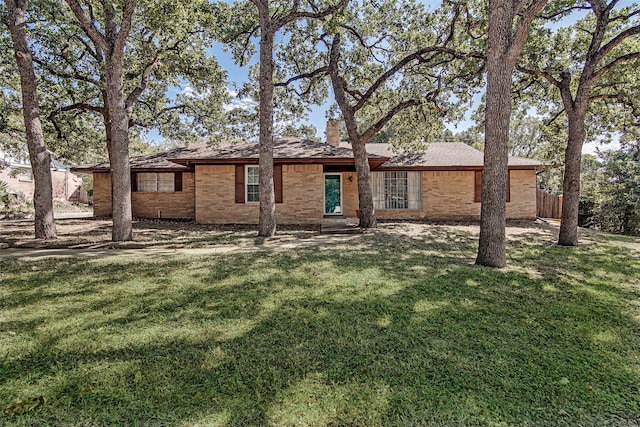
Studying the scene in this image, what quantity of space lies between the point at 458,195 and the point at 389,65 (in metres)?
6.53

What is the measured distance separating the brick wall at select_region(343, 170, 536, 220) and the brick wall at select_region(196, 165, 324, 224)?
4617 mm

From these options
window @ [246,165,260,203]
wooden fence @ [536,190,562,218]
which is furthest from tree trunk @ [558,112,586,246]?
wooden fence @ [536,190,562,218]

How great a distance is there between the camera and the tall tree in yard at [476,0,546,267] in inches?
228

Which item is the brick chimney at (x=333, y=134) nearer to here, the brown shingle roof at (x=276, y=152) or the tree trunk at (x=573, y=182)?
the brown shingle roof at (x=276, y=152)

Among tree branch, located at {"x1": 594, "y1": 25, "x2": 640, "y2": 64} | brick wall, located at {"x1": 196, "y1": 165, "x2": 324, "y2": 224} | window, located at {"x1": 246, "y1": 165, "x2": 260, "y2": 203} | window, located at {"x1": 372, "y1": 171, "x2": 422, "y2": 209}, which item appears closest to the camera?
tree branch, located at {"x1": 594, "y1": 25, "x2": 640, "y2": 64}

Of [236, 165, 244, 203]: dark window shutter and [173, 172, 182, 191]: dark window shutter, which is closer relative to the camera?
[236, 165, 244, 203]: dark window shutter

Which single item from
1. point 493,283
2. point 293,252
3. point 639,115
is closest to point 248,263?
point 293,252

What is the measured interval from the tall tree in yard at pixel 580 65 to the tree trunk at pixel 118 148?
446 inches

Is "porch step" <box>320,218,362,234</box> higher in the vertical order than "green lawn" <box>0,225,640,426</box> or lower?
higher

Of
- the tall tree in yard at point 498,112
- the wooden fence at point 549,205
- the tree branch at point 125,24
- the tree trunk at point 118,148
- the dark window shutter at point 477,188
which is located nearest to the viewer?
the tall tree in yard at point 498,112

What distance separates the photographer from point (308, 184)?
41.9 ft

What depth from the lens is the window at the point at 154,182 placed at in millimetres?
15445

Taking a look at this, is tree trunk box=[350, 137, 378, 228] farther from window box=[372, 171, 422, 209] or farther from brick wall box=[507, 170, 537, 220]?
brick wall box=[507, 170, 537, 220]

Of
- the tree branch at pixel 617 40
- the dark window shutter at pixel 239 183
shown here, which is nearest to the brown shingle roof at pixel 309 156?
the dark window shutter at pixel 239 183
